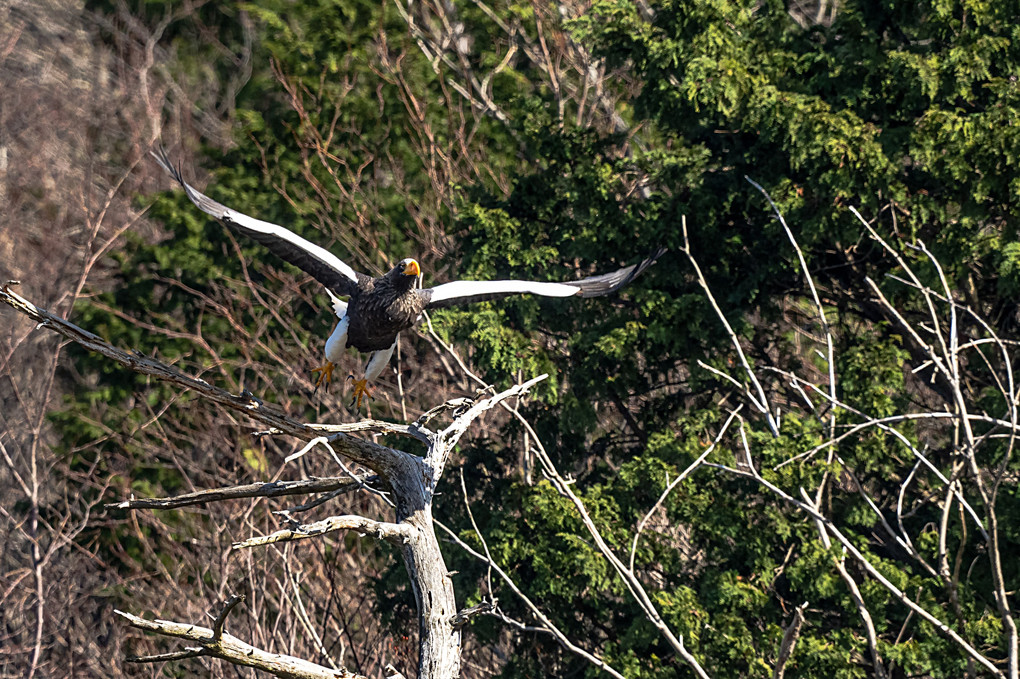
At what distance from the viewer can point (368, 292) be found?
6355 mm

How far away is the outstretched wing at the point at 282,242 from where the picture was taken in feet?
19.5

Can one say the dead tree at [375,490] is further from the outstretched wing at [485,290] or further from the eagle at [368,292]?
the outstretched wing at [485,290]

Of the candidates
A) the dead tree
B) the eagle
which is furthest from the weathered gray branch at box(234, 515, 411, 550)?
the eagle

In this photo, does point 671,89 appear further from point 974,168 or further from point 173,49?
point 173,49

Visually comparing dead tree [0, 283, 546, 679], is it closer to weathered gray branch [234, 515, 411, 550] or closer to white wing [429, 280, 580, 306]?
weathered gray branch [234, 515, 411, 550]

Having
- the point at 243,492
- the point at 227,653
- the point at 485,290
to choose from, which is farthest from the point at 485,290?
the point at 227,653

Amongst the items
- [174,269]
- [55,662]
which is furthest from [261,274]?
[55,662]

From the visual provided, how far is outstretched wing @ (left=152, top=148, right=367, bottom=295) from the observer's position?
19.5 feet

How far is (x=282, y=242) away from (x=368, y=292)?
0.52m

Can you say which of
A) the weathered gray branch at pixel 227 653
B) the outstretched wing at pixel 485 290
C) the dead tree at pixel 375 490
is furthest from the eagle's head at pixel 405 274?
the weathered gray branch at pixel 227 653

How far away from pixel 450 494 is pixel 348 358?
3.47 meters

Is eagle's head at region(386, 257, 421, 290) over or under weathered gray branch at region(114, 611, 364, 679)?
over

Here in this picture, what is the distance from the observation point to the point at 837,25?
26.6 ft

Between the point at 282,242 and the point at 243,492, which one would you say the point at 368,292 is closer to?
the point at 282,242
